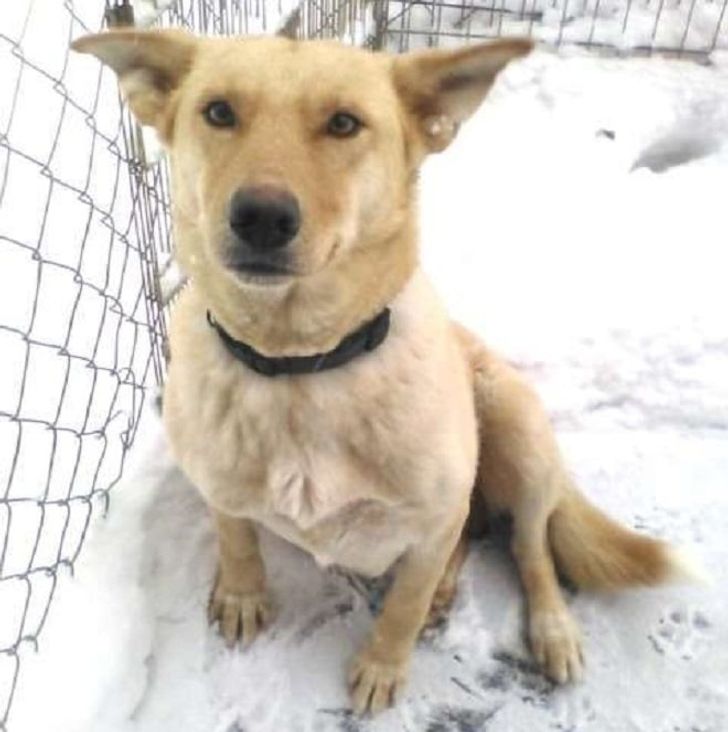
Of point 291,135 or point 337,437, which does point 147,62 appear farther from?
point 337,437

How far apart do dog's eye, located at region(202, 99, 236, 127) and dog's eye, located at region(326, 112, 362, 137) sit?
6.7 inches

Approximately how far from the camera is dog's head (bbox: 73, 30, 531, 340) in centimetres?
157

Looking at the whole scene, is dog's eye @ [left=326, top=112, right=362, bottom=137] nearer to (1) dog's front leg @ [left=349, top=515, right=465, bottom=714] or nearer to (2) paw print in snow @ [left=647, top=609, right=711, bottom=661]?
(1) dog's front leg @ [left=349, top=515, right=465, bottom=714]

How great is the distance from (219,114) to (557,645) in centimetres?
147

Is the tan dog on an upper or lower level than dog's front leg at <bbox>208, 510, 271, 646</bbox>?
upper

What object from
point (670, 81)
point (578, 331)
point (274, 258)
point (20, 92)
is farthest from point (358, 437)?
point (670, 81)

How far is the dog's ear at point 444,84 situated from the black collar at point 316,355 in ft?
1.19

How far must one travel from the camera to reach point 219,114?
1.70 meters

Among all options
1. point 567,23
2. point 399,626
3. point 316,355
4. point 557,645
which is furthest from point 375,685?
point 567,23

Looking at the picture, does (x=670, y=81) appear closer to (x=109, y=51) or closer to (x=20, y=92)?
(x=20, y=92)

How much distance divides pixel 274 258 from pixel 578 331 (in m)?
1.86

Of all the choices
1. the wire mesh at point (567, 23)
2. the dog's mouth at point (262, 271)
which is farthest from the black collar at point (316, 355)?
the wire mesh at point (567, 23)

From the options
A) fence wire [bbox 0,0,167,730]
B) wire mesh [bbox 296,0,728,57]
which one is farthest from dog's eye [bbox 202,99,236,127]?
wire mesh [bbox 296,0,728,57]

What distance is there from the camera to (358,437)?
189cm
